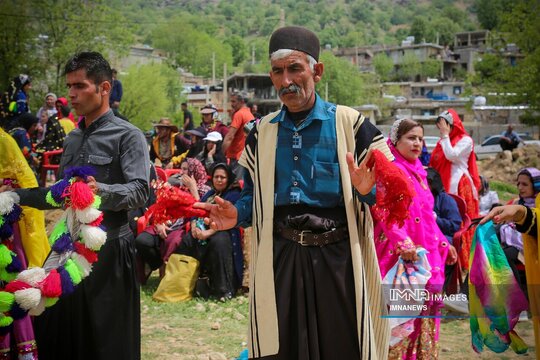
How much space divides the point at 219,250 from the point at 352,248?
4.84m

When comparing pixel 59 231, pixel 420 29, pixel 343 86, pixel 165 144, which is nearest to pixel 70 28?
pixel 165 144

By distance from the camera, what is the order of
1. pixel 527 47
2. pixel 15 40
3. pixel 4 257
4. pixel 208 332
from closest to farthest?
pixel 4 257, pixel 208 332, pixel 15 40, pixel 527 47

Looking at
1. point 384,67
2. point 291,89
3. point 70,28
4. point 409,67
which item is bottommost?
point 291,89

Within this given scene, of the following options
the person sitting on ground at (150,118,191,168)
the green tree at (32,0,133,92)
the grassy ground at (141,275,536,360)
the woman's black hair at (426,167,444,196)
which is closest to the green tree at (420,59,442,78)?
the green tree at (32,0,133,92)

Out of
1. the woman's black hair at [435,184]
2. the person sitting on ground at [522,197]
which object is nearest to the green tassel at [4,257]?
the woman's black hair at [435,184]

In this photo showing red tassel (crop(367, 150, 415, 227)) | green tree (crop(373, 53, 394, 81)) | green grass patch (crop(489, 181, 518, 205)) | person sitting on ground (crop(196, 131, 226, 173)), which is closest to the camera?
red tassel (crop(367, 150, 415, 227))

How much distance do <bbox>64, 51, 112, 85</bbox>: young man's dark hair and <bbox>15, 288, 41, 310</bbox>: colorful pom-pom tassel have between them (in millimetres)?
1306

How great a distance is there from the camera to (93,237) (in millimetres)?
3385

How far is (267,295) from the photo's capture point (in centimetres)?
320

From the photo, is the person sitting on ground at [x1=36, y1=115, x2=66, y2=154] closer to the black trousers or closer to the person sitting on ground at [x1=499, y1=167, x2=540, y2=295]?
the person sitting on ground at [x1=499, y1=167, x2=540, y2=295]

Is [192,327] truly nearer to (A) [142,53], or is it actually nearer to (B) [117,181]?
Result: (B) [117,181]

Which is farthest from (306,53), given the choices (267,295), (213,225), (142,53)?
(142,53)

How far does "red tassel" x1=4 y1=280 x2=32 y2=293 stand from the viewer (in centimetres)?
344

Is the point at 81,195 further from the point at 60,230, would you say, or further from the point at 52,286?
the point at 52,286
